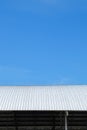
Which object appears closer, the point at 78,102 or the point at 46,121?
the point at 78,102

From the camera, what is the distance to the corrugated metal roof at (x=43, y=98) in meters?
19.4

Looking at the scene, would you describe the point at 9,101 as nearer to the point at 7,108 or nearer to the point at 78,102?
the point at 7,108

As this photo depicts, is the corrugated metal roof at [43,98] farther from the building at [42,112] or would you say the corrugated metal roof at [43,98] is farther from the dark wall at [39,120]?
the dark wall at [39,120]

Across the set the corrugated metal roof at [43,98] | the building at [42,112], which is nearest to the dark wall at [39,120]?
the building at [42,112]

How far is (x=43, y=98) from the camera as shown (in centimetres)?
2156

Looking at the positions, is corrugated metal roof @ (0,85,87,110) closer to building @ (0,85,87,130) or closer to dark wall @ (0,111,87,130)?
building @ (0,85,87,130)

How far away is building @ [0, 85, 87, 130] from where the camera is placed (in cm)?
2119

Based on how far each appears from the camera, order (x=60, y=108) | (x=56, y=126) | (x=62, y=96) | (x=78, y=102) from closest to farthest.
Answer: (x=60, y=108) → (x=78, y=102) → (x=62, y=96) → (x=56, y=126)

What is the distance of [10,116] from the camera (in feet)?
76.1

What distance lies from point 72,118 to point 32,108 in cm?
529

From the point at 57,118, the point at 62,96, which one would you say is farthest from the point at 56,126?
the point at 62,96

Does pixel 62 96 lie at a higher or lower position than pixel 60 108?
higher

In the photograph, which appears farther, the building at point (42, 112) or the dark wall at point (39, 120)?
the dark wall at point (39, 120)

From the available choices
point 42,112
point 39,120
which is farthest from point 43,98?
point 39,120
